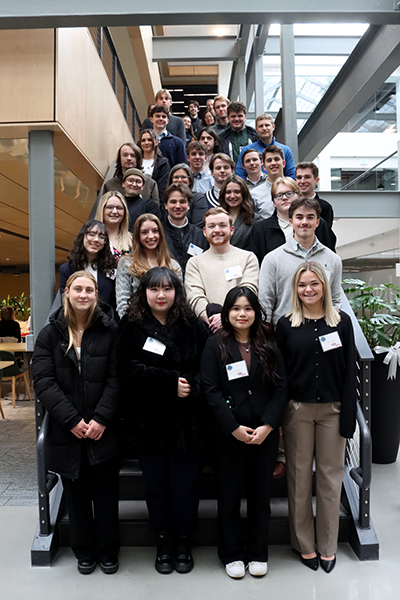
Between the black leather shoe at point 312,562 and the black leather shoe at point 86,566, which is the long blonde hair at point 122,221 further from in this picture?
the black leather shoe at point 312,562

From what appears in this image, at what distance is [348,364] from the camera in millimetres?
2420

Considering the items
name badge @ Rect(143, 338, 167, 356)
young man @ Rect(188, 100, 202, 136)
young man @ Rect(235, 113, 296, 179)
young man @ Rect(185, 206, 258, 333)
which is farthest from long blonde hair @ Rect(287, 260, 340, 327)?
young man @ Rect(188, 100, 202, 136)

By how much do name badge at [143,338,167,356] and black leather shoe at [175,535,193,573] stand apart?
1019 mm

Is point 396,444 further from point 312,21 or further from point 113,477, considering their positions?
point 312,21

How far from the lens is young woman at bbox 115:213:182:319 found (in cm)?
285

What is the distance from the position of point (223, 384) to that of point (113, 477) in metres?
0.80

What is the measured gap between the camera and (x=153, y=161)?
15.3 feet

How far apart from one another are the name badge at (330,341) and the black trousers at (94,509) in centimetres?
129

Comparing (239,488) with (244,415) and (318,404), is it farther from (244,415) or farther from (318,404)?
(318,404)

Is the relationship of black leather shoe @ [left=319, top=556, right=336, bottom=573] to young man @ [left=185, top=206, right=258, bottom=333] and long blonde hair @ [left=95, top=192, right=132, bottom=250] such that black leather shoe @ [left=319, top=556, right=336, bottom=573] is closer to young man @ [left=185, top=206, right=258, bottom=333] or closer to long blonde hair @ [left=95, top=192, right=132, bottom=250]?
young man @ [left=185, top=206, right=258, bottom=333]

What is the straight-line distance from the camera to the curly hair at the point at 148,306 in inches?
95.6

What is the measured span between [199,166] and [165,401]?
2.99 metres

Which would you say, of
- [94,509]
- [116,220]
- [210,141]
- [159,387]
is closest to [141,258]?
[116,220]

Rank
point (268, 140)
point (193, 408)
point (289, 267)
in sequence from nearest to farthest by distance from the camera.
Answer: point (193, 408) → point (289, 267) → point (268, 140)
